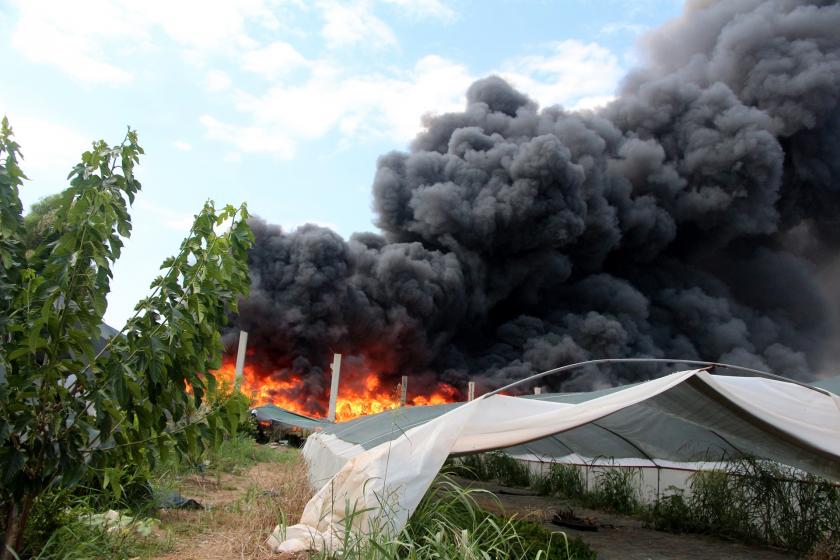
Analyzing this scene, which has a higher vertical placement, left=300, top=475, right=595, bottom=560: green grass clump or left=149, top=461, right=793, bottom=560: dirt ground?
left=300, top=475, right=595, bottom=560: green grass clump

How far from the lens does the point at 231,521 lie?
580 centimetres

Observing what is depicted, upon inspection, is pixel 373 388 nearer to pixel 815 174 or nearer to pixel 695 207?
pixel 695 207

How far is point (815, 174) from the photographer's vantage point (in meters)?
33.9

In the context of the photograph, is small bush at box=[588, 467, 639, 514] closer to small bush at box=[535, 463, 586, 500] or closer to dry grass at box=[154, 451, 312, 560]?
small bush at box=[535, 463, 586, 500]

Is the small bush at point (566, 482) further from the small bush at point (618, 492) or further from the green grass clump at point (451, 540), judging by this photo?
the green grass clump at point (451, 540)

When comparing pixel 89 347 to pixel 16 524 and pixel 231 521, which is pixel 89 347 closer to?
pixel 16 524

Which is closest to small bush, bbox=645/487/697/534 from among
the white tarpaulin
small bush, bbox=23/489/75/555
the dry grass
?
the white tarpaulin

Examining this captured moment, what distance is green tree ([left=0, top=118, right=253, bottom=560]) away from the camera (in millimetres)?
3184

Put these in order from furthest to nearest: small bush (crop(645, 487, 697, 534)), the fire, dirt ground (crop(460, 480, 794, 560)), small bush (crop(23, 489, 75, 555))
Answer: the fire, small bush (crop(645, 487, 697, 534)), dirt ground (crop(460, 480, 794, 560)), small bush (crop(23, 489, 75, 555))

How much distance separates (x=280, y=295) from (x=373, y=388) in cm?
612

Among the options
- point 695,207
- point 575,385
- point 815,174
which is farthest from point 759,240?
point 575,385

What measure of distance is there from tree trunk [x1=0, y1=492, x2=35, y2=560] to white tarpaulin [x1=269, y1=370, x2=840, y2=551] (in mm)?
1566

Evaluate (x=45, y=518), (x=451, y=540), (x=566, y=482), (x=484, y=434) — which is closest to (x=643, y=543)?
(x=484, y=434)

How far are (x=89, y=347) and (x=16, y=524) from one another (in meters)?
1.10
